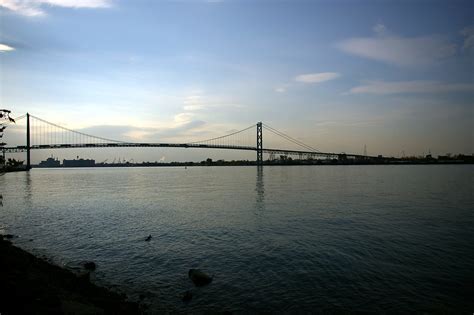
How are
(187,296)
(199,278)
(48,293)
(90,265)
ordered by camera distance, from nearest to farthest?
(48,293)
(187,296)
(199,278)
(90,265)

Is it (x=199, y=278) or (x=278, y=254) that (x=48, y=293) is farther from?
(x=278, y=254)

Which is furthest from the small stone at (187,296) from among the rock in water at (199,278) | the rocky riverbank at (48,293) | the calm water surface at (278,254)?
the rocky riverbank at (48,293)

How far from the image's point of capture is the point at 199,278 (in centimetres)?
848

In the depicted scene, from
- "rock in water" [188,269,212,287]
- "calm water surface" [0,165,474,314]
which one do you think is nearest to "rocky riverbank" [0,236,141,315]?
"calm water surface" [0,165,474,314]

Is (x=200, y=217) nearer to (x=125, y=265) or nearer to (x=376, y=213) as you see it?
(x=125, y=265)

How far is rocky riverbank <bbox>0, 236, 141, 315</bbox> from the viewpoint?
548 centimetres

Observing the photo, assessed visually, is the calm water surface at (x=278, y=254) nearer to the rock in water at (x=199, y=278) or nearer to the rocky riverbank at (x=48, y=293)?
the rock in water at (x=199, y=278)

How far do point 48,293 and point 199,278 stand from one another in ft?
11.8

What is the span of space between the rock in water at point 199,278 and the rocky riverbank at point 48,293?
181 cm

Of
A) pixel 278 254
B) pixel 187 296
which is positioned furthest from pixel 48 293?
pixel 278 254

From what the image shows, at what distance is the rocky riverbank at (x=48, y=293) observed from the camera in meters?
5.48

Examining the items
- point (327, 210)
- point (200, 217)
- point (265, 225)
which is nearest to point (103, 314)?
point (265, 225)

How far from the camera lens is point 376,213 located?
19.3 m

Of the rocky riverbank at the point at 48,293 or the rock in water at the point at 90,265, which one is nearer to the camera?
the rocky riverbank at the point at 48,293
